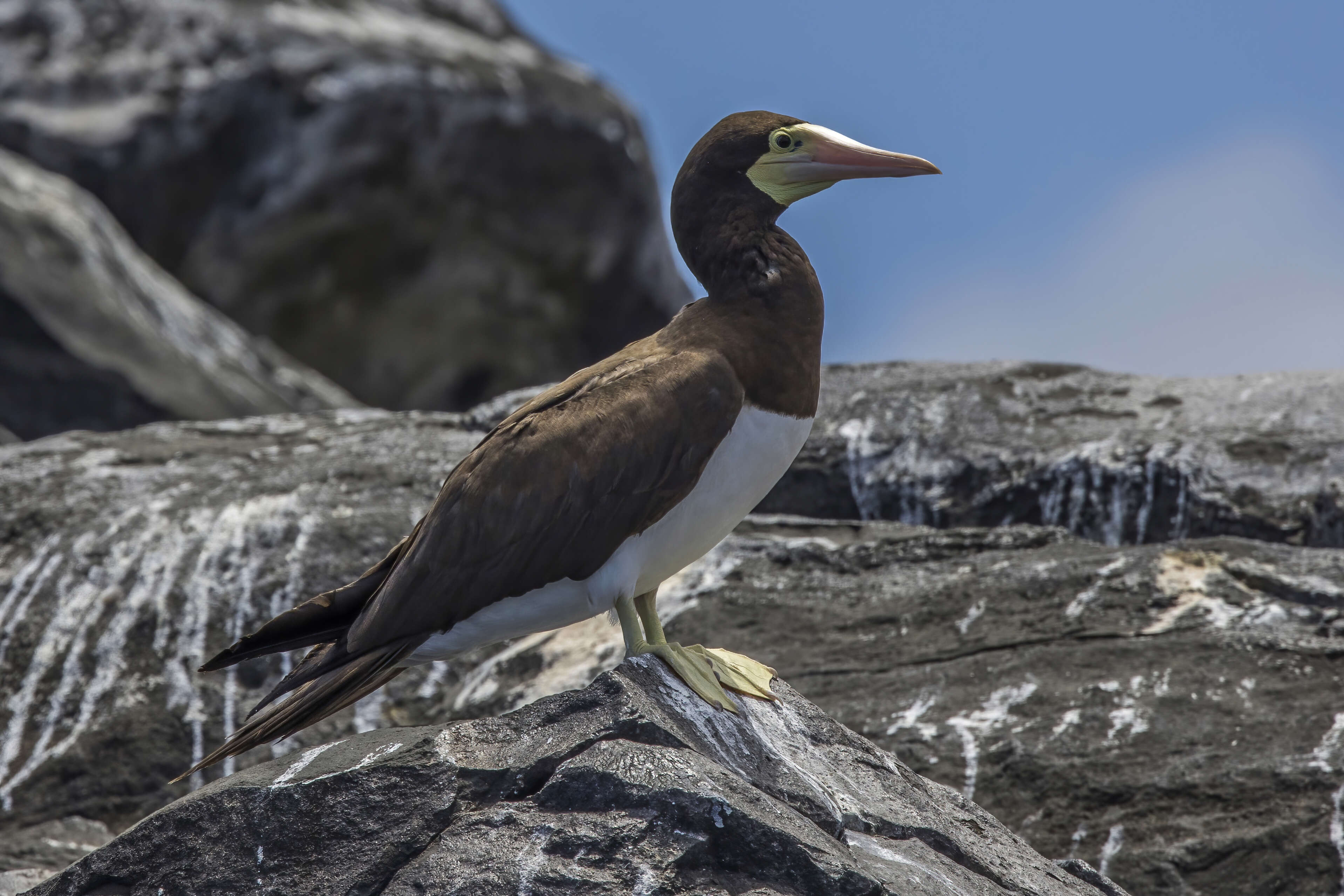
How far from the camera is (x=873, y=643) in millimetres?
7637

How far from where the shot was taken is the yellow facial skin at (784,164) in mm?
5484

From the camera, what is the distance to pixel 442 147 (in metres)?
21.8

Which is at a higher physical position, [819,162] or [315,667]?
[819,162]

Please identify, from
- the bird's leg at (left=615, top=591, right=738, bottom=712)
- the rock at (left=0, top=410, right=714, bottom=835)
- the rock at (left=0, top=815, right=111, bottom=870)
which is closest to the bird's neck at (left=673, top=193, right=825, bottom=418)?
the bird's leg at (left=615, top=591, right=738, bottom=712)

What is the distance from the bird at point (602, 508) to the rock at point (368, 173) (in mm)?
16506

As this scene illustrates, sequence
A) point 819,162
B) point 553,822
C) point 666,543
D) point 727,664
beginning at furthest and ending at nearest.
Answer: point 819,162 < point 727,664 < point 666,543 < point 553,822

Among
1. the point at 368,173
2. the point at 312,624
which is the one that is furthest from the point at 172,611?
the point at 368,173

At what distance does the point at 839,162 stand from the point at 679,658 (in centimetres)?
195

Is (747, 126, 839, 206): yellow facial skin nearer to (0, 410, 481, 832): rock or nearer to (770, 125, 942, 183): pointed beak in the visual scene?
(770, 125, 942, 183): pointed beak

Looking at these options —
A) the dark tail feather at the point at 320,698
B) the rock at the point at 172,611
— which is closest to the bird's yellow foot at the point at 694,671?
the dark tail feather at the point at 320,698

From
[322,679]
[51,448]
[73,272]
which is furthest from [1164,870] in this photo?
[73,272]

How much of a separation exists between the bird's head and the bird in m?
0.27

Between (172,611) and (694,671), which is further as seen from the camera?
(172,611)

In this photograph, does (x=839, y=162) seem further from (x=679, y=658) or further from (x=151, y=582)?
(x=151, y=582)
